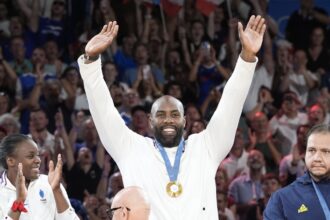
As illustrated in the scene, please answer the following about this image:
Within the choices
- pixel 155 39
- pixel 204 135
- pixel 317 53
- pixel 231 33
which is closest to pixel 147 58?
pixel 155 39

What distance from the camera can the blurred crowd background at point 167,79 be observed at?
12.1m

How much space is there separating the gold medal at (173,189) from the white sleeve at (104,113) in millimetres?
350

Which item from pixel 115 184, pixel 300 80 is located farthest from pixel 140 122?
pixel 300 80

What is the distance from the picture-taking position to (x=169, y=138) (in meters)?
7.27

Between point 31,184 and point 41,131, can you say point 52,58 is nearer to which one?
point 41,131

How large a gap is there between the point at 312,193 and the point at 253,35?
109 cm

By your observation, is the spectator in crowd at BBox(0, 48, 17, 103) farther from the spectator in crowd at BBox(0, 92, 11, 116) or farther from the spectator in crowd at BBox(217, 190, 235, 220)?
the spectator in crowd at BBox(217, 190, 235, 220)

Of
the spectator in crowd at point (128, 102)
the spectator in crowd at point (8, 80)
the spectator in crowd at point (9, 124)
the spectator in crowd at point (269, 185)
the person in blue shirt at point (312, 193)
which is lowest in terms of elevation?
the spectator in crowd at point (269, 185)

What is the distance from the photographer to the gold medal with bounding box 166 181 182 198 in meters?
7.16

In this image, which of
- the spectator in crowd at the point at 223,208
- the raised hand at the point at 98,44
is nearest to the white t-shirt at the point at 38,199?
the raised hand at the point at 98,44

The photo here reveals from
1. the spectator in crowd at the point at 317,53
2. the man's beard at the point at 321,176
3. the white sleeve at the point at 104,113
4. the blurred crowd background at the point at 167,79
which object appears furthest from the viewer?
the spectator in crowd at the point at 317,53

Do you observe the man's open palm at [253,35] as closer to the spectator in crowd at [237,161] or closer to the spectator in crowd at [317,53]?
the spectator in crowd at [237,161]

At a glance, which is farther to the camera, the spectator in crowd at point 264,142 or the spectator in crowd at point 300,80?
the spectator in crowd at point 300,80

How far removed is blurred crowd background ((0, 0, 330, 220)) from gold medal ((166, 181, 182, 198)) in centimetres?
397
